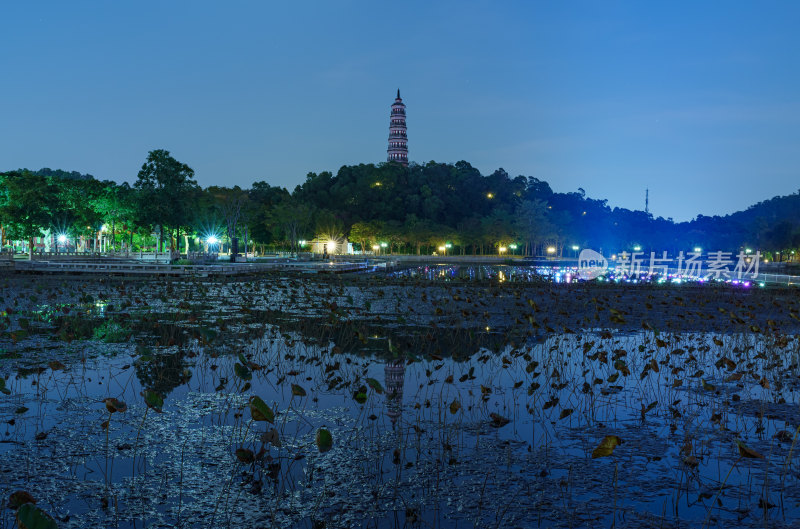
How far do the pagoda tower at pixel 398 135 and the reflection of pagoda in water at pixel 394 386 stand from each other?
554 feet

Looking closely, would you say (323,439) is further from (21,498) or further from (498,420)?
(498,420)

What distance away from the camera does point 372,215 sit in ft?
423

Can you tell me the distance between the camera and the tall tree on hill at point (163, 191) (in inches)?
2235

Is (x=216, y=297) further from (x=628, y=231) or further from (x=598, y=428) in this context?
(x=628, y=231)

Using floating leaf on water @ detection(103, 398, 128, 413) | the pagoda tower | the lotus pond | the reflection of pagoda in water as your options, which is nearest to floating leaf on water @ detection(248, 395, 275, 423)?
the lotus pond

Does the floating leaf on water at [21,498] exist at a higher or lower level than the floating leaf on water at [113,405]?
lower

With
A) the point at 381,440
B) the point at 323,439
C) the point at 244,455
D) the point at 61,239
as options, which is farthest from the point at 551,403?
the point at 61,239

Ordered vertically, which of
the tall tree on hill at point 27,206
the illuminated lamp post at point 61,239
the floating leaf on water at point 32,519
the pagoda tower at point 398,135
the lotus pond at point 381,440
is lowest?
the lotus pond at point 381,440

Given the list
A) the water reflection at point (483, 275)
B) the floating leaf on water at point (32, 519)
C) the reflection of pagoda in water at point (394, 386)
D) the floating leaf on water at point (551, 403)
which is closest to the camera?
the floating leaf on water at point (32, 519)

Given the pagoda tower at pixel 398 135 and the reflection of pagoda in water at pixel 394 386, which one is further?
the pagoda tower at pixel 398 135

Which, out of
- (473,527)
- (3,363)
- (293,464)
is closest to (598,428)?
(473,527)

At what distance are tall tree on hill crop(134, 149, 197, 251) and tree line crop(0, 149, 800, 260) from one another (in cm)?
10

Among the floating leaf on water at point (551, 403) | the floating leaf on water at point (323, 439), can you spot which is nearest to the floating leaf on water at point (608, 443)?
the floating leaf on water at point (323, 439)

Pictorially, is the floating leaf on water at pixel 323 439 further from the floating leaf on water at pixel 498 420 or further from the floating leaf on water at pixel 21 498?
the floating leaf on water at pixel 498 420
